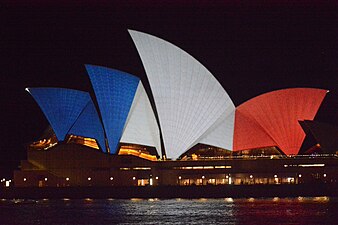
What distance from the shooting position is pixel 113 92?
51.6 meters

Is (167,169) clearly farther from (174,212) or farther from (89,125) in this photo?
(174,212)

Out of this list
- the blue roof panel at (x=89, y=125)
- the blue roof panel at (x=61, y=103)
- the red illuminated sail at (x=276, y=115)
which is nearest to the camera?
the blue roof panel at (x=61, y=103)

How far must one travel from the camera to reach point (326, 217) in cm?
3812

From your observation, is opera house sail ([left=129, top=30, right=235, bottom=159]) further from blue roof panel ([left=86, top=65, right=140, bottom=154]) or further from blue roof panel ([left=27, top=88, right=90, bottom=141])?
blue roof panel ([left=27, top=88, right=90, bottom=141])

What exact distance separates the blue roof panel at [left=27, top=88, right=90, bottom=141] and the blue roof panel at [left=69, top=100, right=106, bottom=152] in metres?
0.32

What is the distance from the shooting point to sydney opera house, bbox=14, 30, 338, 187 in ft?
169

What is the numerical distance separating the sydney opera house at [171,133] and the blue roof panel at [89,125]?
0.07 metres

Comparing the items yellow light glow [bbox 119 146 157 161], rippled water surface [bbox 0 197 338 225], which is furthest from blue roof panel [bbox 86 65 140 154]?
rippled water surface [bbox 0 197 338 225]

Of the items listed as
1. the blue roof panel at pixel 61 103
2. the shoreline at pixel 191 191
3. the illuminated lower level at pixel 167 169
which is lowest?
the shoreline at pixel 191 191

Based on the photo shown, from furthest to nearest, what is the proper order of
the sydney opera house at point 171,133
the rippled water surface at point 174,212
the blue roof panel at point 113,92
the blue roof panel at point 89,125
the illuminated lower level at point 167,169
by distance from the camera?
the illuminated lower level at point 167,169
the blue roof panel at point 89,125
the sydney opera house at point 171,133
the blue roof panel at point 113,92
the rippled water surface at point 174,212

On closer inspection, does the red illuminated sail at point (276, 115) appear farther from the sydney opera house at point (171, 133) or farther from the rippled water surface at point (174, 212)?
the rippled water surface at point (174, 212)

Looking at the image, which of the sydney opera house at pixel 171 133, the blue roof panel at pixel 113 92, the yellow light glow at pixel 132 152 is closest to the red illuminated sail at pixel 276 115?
the sydney opera house at pixel 171 133

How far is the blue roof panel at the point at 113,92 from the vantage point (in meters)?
51.2

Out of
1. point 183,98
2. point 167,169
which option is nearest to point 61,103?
point 183,98
